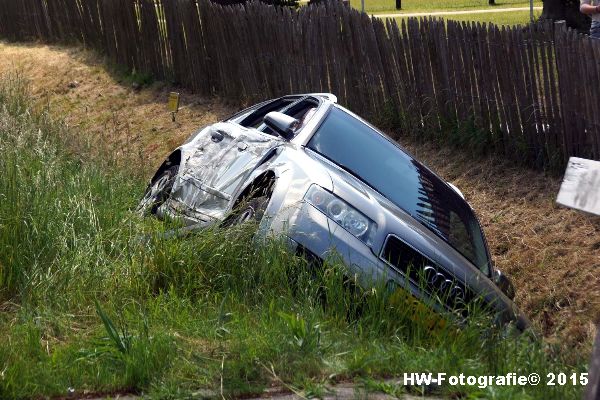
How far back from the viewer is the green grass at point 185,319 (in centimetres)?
462

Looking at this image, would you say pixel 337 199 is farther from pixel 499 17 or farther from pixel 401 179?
pixel 499 17

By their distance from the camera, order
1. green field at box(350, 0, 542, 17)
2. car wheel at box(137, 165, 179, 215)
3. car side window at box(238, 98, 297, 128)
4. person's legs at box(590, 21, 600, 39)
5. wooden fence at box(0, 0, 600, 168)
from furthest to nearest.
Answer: green field at box(350, 0, 542, 17) → person's legs at box(590, 21, 600, 39) → wooden fence at box(0, 0, 600, 168) → car side window at box(238, 98, 297, 128) → car wheel at box(137, 165, 179, 215)

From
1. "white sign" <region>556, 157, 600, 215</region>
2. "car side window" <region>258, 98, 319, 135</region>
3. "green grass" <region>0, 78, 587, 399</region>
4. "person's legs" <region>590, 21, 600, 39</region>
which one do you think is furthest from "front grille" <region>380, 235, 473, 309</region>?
"person's legs" <region>590, 21, 600, 39</region>

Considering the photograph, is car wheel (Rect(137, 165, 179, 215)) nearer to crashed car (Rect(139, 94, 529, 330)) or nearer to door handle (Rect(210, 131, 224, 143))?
crashed car (Rect(139, 94, 529, 330))

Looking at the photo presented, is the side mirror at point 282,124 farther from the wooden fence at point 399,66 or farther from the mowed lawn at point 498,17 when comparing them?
the mowed lawn at point 498,17

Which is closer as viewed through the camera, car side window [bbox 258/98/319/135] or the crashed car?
the crashed car

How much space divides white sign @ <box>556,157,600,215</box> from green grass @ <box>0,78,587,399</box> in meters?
0.99

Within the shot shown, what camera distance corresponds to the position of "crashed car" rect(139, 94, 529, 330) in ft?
19.7

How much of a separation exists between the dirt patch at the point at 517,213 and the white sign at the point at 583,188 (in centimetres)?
283

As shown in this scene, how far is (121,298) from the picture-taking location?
578 centimetres

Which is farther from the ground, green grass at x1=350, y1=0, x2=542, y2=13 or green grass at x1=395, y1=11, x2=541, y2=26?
green grass at x1=395, y1=11, x2=541, y2=26

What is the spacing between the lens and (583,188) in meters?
3.91

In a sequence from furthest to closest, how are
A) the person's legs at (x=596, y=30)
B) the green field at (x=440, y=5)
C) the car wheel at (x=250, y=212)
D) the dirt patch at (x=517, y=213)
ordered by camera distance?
the green field at (x=440, y=5), the person's legs at (x=596, y=30), the dirt patch at (x=517, y=213), the car wheel at (x=250, y=212)

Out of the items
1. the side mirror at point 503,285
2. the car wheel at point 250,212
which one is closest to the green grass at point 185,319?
the car wheel at point 250,212
